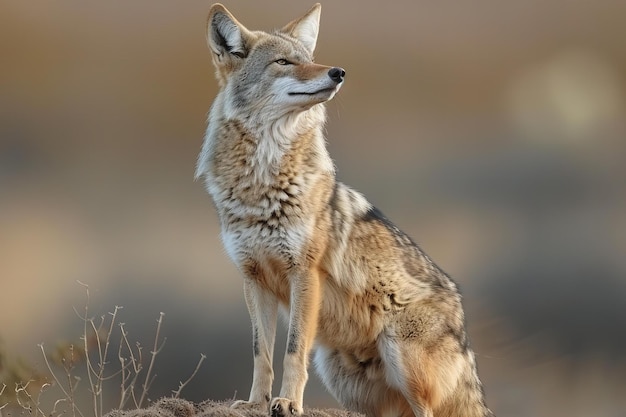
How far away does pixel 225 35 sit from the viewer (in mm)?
5105

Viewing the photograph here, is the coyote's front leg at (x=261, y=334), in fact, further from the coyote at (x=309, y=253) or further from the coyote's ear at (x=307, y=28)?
the coyote's ear at (x=307, y=28)

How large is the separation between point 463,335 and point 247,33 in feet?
7.85

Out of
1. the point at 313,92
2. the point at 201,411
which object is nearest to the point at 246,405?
the point at 201,411

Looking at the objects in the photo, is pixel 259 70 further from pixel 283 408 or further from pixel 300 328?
pixel 283 408

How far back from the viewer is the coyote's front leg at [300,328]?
464 cm

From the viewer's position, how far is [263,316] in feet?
16.4

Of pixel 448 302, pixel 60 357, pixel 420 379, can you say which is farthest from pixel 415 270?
pixel 60 357

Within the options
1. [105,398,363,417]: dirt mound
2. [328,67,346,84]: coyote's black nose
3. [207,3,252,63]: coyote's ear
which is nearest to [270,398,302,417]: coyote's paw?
[105,398,363,417]: dirt mound

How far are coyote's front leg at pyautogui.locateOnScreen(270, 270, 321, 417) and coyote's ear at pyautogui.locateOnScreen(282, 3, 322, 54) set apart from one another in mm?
1538

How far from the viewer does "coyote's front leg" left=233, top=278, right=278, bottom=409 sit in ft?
15.8

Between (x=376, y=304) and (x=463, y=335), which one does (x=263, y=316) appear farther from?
(x=463, y=335)

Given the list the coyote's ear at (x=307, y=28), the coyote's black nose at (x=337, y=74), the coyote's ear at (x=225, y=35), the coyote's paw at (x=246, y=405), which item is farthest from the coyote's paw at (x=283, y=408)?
the coyote's ear at (x=307, y=28)

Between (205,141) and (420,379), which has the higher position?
(205,141)

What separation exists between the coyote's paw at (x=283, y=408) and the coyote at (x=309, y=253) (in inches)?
3.4
